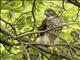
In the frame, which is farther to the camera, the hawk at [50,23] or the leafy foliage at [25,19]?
the leafy foliage at [25,19]

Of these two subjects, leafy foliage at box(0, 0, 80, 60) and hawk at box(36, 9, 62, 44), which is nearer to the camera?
hawk at box(36, 9, 62, 44)

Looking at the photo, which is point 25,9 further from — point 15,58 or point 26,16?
point 15,58

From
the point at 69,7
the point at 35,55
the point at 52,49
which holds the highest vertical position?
the point at 69,7

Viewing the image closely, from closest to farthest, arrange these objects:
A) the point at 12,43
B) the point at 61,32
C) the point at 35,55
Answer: the point at 12,43, the point at 35,55, the point at 61,32

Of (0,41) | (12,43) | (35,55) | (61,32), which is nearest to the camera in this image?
(0,41)

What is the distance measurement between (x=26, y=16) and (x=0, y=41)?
29.2 inches

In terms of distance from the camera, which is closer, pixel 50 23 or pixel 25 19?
pixel 50 23

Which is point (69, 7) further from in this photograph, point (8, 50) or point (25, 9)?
point (8, 50)

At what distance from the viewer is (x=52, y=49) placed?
3334 millimetres

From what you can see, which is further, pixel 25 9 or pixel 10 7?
pixel 25 9

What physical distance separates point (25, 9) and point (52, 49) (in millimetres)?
611

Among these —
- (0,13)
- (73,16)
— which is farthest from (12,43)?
(73,16)

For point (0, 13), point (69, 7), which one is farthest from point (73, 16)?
point (0, 13)

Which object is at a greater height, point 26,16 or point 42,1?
point 42,1
